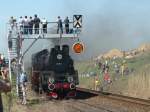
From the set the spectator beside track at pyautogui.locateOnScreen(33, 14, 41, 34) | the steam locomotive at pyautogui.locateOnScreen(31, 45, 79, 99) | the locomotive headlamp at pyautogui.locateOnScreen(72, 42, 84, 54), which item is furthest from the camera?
the spectator beside track at pyautogui.locateOnScreen(33, 14, 41, 34)

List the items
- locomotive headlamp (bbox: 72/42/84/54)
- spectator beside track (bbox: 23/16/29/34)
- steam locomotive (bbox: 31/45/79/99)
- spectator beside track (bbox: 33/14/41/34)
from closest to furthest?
locomotive headlamp (bbox: 72/42/84/54), steam locomotive (bbox: 31/45/79/99), spectator beside track (bbox: 23/16/29/34), spectator beside track (bbox: 33/14/41/34)

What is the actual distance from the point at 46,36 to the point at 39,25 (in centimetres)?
122

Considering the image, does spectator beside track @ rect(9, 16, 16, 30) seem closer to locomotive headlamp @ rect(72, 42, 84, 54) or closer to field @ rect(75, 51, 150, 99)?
locomotive headlamp @ rect(72, 42, 84, 54)

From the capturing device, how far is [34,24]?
31.6 m

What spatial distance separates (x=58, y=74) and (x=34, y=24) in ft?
12.9

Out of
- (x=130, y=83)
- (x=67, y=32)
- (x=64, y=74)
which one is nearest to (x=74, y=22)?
(x=67, y=32)

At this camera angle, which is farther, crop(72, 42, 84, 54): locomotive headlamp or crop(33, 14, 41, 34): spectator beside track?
crop(33, 14, 41, 34): spectator beside track

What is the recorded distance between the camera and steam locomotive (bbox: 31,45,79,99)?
29.5 metres

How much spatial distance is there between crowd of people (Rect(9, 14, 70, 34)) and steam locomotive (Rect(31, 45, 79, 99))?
1.63 metres

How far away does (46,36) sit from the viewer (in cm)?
3094

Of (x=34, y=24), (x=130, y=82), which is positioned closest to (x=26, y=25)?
(x=34, y=24)

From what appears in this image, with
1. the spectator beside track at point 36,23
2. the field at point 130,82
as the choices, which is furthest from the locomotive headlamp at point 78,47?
the field at point 130,82

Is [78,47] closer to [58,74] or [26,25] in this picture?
[58,74]

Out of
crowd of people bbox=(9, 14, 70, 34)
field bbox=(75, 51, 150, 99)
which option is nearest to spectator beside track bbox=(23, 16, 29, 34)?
crowd of people bbox=(9, 14, 70, 34)
